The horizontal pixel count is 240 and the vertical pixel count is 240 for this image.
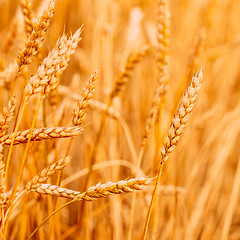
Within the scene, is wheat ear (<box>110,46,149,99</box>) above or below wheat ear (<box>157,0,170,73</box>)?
below

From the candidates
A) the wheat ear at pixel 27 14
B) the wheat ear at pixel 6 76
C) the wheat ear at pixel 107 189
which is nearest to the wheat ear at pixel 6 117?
the wheat ear at pixel 107 189

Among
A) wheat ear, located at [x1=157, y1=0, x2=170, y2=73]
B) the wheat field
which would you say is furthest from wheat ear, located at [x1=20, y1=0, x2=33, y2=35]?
wheat ear, located at [x1=157, y1=0, x2=170, y2=73]

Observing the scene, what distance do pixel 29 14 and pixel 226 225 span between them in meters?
0.78

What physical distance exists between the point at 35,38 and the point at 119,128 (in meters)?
0.89

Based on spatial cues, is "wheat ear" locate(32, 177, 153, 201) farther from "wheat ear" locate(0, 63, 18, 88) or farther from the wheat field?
"wheat ear" locate(0, 63, 18, 88)

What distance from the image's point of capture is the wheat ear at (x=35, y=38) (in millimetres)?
548

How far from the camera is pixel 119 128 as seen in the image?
142 cm

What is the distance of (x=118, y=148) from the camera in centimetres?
132

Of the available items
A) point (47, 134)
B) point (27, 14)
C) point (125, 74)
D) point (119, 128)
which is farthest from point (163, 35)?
point (119, 128)

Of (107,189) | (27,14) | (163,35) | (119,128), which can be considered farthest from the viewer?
(119,128)

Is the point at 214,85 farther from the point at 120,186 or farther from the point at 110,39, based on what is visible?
the point at 120,186

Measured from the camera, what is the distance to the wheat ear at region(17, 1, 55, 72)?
1.80 ft

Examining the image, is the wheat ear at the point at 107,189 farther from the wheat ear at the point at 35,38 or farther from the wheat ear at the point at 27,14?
the wheat ear at the point at 27,14

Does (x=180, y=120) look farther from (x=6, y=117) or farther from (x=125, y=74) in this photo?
(x=125, y=74)
